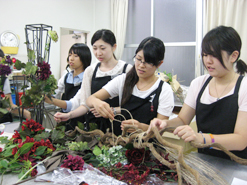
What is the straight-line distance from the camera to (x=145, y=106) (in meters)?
1.40

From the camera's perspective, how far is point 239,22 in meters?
3.81

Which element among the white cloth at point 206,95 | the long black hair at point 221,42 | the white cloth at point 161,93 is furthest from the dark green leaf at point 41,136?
the long black hair at point 221,42

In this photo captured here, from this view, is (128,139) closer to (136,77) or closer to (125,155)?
(125,155)

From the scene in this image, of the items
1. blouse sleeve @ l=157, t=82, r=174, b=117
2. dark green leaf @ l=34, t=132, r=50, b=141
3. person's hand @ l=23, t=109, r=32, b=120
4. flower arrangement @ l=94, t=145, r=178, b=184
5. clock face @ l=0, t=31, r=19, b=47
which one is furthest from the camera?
clock face @ l=0, t=31, r=19, b=47

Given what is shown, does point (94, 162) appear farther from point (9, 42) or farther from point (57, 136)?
point (9, 42)

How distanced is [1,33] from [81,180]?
3469 millimetres

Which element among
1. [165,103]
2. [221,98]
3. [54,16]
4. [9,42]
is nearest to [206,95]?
[221,98]

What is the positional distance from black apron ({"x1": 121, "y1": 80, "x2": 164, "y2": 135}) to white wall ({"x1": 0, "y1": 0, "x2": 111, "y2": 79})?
3.07m

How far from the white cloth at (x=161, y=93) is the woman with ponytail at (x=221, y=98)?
9cm

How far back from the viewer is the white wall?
12.2 ft

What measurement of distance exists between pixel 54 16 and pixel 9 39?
1130mm

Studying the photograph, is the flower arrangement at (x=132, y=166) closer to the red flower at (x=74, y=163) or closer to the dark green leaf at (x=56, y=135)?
the red flower at (x=74, y=163)

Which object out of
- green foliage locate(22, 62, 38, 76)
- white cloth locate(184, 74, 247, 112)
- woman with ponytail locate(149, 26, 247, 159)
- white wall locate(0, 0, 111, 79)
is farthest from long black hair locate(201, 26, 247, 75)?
white wall locate(0, 0, 111, 79)

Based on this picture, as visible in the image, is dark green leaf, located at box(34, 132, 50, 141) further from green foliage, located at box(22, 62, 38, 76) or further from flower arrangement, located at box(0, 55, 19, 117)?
green foliage, located at box(22, 62, 38, 76)
